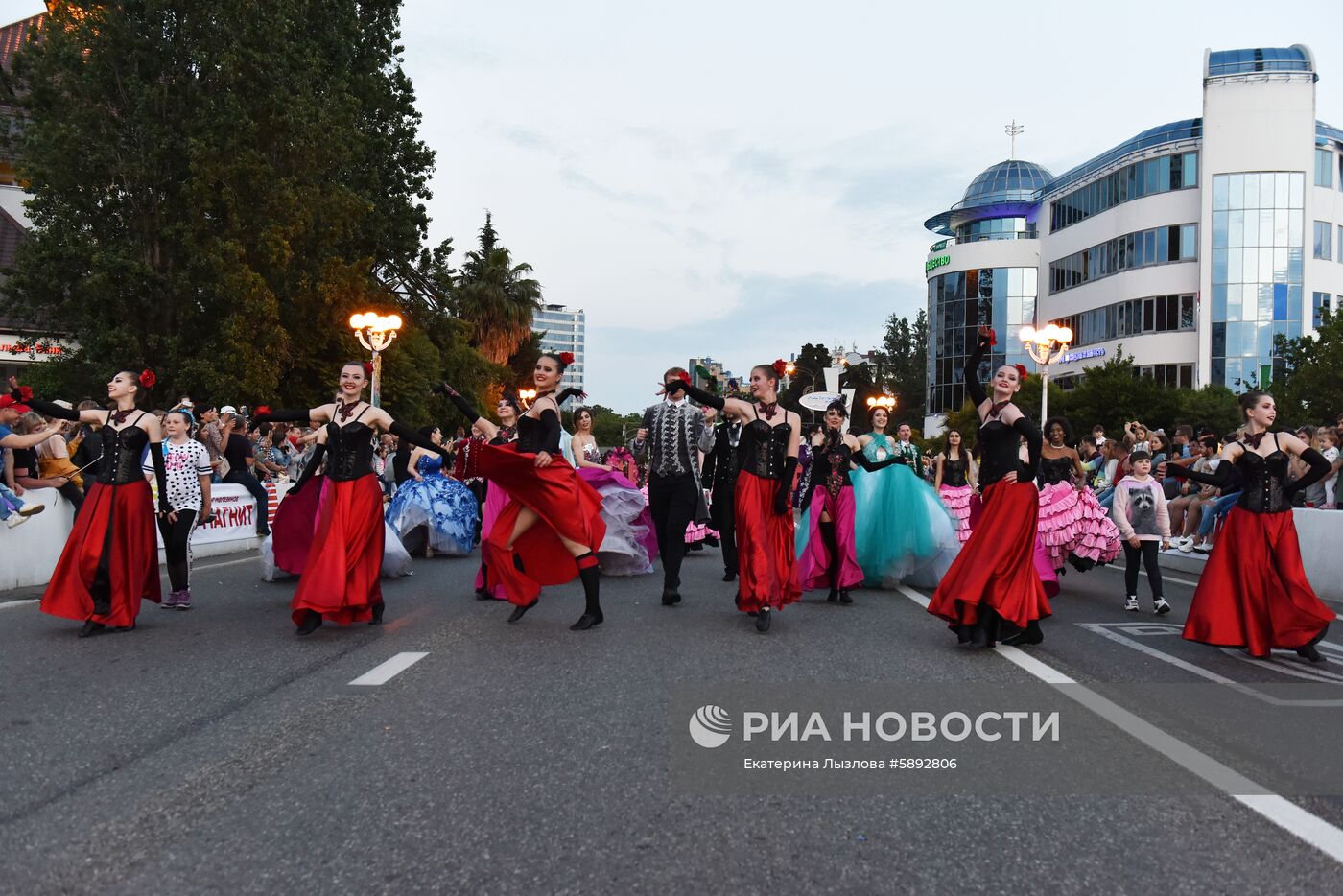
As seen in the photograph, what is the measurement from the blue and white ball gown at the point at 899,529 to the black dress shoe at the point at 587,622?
3.71 metres

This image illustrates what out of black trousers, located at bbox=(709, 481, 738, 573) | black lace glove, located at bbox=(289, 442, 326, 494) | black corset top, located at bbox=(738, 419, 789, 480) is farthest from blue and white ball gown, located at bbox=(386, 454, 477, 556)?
black corset top, located at bbox=(738, 419, 789, 480)

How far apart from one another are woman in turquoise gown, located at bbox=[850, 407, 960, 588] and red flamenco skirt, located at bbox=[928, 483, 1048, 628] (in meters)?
3.51

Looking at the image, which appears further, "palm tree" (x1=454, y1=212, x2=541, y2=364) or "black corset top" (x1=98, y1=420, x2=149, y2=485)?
"palm tree" (x1=454, y1=212, x2=541, y2=364)

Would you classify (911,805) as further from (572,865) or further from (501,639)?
(501,639)

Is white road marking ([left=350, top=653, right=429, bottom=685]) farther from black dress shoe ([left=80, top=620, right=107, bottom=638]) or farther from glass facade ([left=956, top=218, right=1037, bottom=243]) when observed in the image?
glass facade ([left=956, top=218, right=1037, bottom=243])

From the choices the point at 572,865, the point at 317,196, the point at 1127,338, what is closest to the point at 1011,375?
the point at 572,865

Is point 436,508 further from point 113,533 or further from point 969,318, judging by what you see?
point 969,318

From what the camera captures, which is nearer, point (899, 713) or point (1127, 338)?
point (899, 713)

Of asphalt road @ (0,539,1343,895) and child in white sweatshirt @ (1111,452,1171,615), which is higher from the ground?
child in white sweatshirt @ (1111,452,1171,615)

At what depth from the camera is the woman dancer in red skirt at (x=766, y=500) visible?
26.9ft

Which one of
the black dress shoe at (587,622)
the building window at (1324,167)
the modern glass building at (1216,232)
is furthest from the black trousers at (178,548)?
the building window at (1324,167)

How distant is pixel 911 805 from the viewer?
397cm

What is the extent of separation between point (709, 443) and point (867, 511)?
181 cm

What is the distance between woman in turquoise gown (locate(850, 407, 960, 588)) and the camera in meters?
11.1
